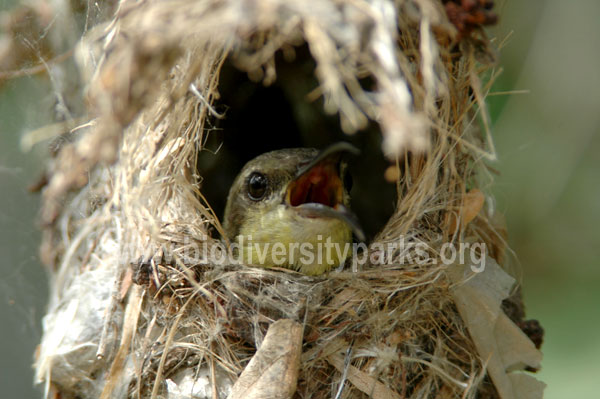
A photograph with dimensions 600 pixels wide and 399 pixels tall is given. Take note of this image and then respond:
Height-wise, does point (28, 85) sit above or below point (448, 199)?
above

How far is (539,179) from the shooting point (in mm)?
2598

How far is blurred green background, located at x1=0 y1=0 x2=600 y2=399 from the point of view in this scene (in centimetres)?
241

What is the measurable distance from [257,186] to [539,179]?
123 cm

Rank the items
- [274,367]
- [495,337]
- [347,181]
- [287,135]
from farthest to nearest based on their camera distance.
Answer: [287,135], [347,181], [495,337], [274,367]

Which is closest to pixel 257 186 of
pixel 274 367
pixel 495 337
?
pixel 274 367

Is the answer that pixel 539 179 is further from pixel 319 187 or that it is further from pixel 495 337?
pixel 319 187

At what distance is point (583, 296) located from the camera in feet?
9.14

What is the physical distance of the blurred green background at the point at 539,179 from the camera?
2.41 metres

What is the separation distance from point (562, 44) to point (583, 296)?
1181mm

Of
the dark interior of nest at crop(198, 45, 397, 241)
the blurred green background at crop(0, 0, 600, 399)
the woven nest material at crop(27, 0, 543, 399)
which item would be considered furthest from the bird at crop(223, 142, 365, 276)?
the blurred green background at crop(0, 0, 600, 399)

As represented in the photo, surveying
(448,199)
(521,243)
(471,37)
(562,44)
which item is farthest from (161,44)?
(521,243)

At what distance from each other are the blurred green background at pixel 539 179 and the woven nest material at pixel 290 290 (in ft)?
0.71

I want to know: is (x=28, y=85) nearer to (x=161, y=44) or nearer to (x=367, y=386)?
(x=161, y=44)

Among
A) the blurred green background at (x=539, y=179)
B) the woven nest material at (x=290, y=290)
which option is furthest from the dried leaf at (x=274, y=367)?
the blurred green background at (x=539, y=179)
